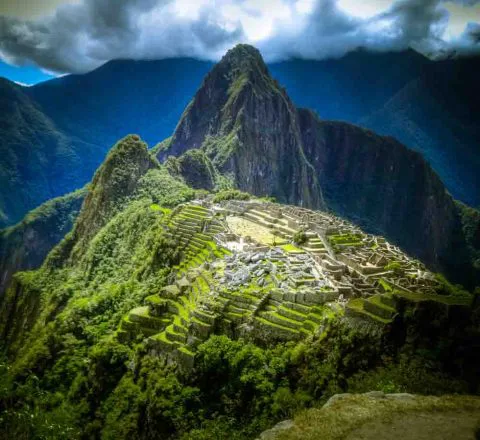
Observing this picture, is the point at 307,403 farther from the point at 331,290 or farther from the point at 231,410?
the point at 331,290

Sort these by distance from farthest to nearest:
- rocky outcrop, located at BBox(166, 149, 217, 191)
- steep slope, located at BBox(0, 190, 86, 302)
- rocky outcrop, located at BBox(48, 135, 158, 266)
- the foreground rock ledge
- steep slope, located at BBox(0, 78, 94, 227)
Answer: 1. steep slope, located at BBox(0, 78, 94, 227)
2. steep slope, located at BBox(0, 190, 86, 302)
3. rocky outcrop, located at BBox(166, 149, 217, 191)
4. rocky outcrop, located at BBox(48, 135, 158, 266)
5. the foreground rock ledge

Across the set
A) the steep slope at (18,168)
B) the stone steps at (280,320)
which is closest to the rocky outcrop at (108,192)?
the stone steps at (280,320)

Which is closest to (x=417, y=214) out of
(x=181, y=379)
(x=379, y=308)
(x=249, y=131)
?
(x=249, y=131)

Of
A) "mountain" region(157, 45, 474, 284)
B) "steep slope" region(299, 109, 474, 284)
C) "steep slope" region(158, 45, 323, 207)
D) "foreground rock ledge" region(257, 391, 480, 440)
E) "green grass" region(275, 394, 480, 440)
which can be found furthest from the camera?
"steep slope" region(299, 109, 474, 284)

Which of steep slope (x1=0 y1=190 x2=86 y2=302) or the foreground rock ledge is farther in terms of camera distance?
steep slope (x1=0 y1=190 x2=86 y2=302)

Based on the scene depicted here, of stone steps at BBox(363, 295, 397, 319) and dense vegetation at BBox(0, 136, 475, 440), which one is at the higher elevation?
stone steps at BBox(363, 295, 397, 319)

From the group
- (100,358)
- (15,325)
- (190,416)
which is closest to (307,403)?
(190,416)

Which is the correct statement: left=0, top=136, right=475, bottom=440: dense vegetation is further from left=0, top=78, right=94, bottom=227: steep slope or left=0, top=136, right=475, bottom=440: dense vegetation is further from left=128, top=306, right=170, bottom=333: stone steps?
left=0, top=78, right=94, bottom=227: steep slope

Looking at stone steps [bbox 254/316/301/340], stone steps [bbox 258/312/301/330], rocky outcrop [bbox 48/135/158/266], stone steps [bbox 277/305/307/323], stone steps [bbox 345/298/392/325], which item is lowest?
stone steps [bbox 254/316/301/340]

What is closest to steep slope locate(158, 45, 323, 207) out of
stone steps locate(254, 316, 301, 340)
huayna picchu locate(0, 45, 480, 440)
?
huayna picchu locate(0, 45, 480, 440)
